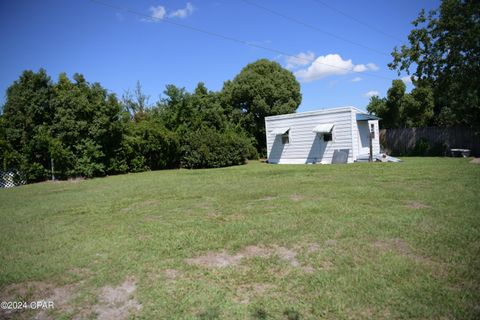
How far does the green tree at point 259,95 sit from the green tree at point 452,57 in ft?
28.1

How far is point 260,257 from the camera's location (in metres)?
4.12

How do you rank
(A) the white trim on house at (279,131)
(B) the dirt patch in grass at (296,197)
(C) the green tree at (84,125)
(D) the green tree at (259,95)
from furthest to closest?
(D) the green tree at (259,95), (A) the white trim on house at (279,131), (C) the green tree at (84,125), (B) the dirt patch in grass at (296,197)

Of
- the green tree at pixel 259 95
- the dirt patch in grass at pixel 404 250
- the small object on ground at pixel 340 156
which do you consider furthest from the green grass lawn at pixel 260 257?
the green tree at pixel 259 95

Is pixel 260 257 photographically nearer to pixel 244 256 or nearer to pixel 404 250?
pixel 244 256

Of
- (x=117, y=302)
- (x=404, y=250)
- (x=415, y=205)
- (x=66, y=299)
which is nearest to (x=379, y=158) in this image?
(x=415, y=205)

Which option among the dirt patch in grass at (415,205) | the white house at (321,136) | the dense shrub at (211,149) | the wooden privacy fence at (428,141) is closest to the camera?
the dirt patch in grass at (415,205)

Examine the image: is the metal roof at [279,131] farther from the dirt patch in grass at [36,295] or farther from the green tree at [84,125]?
the dirt patch in grass at [36,295]

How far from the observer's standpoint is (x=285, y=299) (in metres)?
3.10

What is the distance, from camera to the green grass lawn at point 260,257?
3.02m

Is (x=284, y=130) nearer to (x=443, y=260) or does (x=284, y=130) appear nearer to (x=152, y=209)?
(x=152, y=209)

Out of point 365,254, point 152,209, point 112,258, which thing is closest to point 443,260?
point 365,254

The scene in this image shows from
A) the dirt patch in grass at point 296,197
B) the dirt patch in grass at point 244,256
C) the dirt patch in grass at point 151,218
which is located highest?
the dirt patch in grass at point 296,197

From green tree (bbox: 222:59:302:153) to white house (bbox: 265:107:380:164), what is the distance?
5166mm

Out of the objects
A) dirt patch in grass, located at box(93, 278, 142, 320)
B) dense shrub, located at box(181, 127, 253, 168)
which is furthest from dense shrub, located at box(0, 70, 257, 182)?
dirt patch in grass, located at box(93, 278, 142, 320)
